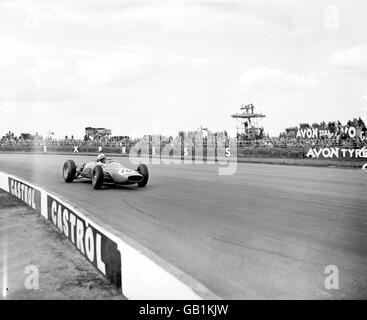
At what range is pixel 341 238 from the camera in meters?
5.78

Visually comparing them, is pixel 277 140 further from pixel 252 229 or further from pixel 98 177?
pixel 252 229

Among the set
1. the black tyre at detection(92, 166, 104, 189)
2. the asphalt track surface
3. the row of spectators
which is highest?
the row of spectators

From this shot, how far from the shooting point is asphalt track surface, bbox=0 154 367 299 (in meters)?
4.27

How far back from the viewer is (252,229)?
21.3 feet

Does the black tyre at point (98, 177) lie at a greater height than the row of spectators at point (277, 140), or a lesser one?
lesser

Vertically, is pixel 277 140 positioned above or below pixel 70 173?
above

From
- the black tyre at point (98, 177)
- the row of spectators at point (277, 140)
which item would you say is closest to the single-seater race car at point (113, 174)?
the black tyre at point (98, 177)

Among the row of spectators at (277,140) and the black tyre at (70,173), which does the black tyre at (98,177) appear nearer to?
the black tyre at (70,173)

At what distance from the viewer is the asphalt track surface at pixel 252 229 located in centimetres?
427

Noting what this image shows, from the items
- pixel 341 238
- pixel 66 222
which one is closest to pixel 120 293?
pixel 66 222

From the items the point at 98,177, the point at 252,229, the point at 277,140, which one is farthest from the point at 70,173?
the point at 277,140

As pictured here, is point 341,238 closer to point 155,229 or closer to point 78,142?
point 155,229

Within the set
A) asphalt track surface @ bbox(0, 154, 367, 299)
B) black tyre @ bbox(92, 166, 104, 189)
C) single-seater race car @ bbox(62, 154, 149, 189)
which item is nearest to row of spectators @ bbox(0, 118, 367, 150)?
asphalt track surface @ bbox(0, 154, 367, 299)

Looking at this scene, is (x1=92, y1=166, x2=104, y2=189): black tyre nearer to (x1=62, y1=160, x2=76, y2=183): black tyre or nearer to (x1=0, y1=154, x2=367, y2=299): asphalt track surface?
(x1=0, y1=154, x2=367, y2=299): asphalt track surface
